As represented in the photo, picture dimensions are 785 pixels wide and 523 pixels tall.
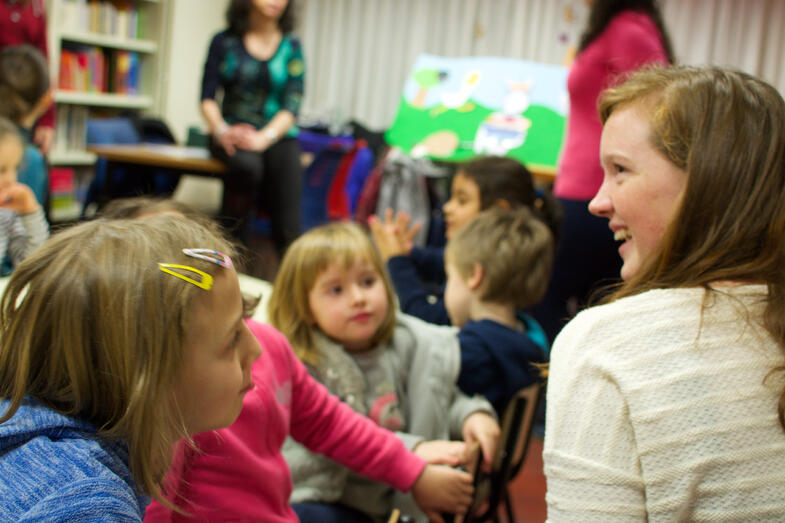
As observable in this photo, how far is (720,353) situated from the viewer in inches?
32.6

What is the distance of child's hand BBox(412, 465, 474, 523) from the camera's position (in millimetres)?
A: 1317

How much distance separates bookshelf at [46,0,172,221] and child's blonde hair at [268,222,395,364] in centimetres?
337

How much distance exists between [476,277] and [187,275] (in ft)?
3.50

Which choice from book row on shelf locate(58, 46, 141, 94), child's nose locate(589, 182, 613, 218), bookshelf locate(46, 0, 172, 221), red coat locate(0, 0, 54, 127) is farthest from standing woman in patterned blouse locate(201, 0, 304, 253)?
child's nose locate(589, 182, 613, 218)

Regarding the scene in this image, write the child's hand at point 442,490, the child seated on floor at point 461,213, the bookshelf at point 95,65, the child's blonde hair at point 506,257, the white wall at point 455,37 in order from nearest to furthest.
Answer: the child's hand at point 442,490
the child's blonde hair at point 506,257
the child seated on floor at point 461,213
the bookshelf at point 95,65
the white wall at point 455,37

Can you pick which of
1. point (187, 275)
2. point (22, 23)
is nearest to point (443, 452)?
point (187, 275)

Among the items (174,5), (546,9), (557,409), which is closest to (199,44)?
(174,5)

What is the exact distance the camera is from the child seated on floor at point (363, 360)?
1.42 meters

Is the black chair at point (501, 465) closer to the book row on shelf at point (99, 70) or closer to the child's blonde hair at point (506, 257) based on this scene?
the child's blonde hair at point (506, 257)

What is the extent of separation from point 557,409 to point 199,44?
5.81 meters

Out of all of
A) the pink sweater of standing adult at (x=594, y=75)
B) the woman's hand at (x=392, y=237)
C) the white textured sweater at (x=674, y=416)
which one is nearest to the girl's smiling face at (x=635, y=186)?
the white textured sweater at (x=674, y=416)

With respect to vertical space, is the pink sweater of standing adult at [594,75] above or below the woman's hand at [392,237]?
above

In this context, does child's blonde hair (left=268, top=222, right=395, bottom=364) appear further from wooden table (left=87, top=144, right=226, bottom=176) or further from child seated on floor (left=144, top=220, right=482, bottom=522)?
wooden table (left=87, top=144, right=226, bottom=176)

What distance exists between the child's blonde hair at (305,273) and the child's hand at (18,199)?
19.4 inches
